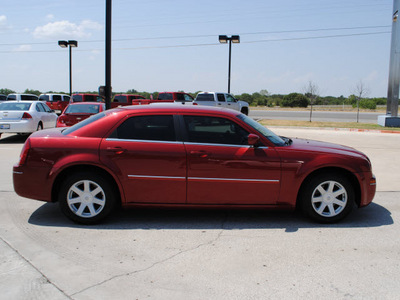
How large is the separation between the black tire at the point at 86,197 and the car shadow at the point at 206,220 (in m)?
0.15

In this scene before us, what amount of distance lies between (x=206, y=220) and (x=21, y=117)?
1094cm

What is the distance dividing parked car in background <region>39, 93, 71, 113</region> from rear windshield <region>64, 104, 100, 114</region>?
1676cm

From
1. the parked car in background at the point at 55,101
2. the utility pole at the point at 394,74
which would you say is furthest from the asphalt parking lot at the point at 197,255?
the parked car in background at the point at 55,101

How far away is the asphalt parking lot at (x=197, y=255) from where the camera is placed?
11.2 feet

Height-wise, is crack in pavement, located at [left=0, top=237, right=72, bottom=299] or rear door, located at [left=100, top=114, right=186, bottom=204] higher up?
rear door, located at [left=100, top=114, right=186, bottom=204]

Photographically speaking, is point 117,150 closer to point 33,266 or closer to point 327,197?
point 33,266

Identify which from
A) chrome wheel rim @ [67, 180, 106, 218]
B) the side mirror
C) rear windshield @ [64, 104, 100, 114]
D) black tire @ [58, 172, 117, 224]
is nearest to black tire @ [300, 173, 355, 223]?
the side mirror

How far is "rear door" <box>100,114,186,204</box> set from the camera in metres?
4.97

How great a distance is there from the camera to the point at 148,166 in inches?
196

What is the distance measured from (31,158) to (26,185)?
0.36 metres

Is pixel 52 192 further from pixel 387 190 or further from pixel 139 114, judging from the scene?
pixel 387 190

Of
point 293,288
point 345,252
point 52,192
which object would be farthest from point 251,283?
point 52,192

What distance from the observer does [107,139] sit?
5062 millimetres

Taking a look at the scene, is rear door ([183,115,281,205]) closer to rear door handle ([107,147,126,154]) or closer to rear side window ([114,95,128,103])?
rear door handle ([107,147,126,154])
